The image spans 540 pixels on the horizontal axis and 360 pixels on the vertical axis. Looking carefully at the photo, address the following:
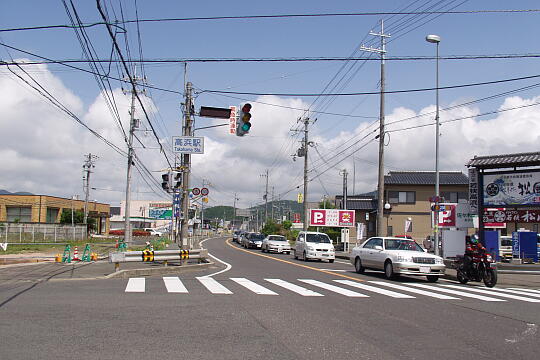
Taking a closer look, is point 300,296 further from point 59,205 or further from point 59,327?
point 59,205

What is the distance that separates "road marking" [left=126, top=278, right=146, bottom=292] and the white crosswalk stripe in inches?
68.8

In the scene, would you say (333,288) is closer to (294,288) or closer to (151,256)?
(294,288)

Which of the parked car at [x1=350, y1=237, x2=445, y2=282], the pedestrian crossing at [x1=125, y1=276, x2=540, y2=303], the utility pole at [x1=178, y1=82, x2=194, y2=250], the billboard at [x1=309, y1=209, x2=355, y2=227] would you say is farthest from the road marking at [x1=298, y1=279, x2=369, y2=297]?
the billboard at [x1=309, y1=209, x2=355, y2=227]

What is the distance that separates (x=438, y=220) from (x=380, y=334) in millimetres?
19149

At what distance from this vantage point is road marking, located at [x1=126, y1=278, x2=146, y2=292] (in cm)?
1325

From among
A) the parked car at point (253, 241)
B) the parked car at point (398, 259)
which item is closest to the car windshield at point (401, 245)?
the parked car at point (398, 259)

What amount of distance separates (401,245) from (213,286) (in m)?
7.77

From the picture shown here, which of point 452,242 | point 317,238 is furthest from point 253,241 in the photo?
point 452,242

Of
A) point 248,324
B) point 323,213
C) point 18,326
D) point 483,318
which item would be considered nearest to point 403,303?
point 483,318

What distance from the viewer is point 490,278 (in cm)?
1681

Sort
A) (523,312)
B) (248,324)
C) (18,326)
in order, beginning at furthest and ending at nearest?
(523,312), (248,324), (18,326)

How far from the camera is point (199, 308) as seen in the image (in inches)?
406

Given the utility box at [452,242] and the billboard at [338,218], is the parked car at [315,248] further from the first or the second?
the billboard at [338,218]

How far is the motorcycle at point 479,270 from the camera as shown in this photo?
1684 centimetres
